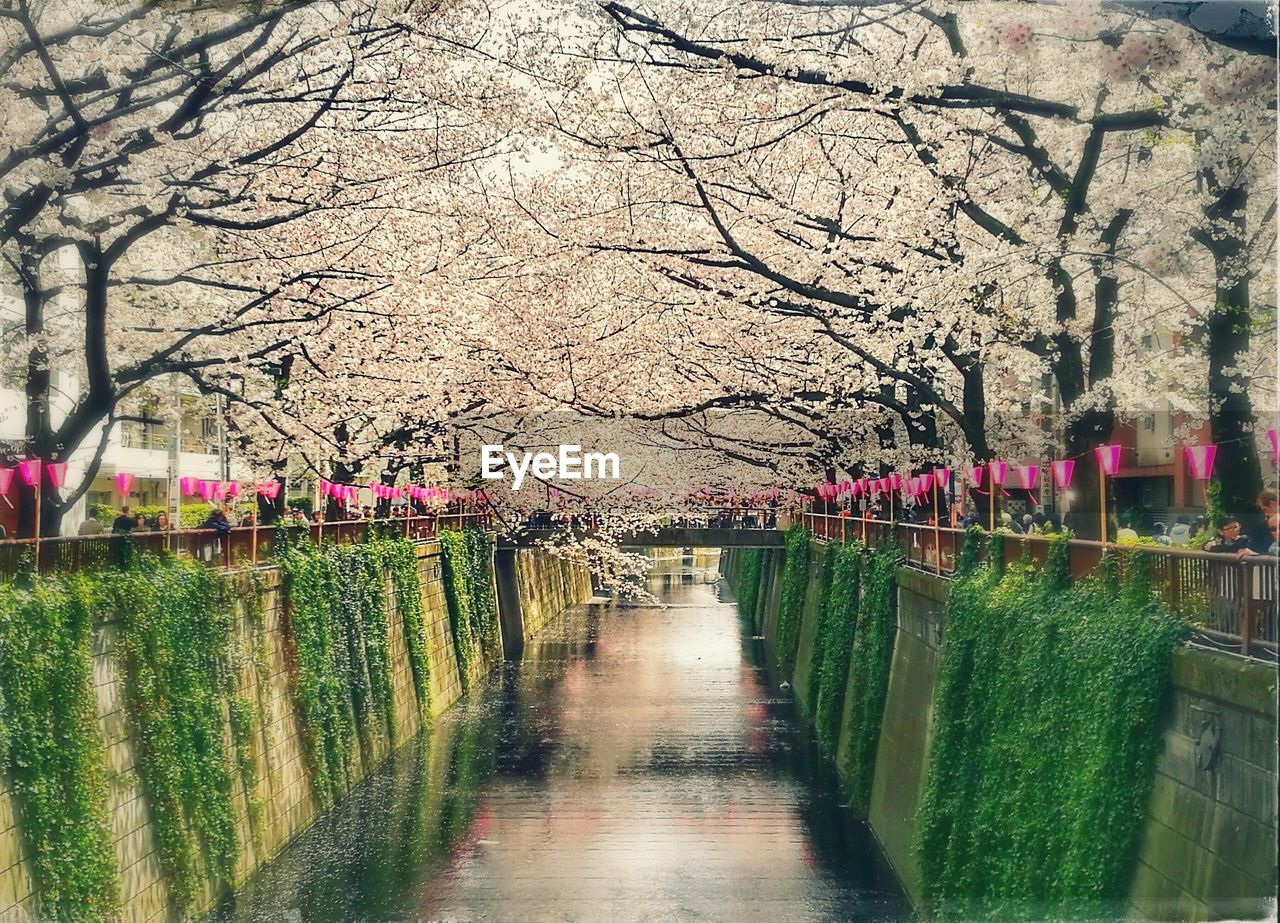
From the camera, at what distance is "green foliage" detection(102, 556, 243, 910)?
14.3 meters

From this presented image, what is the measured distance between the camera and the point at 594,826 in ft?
71.1

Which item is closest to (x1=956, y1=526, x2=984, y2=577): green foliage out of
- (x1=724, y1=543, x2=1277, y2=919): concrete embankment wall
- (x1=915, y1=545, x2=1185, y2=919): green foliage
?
(x1=915, y1=545, x2=1185, y2=919): green foliage

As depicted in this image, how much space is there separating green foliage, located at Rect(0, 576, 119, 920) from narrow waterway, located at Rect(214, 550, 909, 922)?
4.01 meters

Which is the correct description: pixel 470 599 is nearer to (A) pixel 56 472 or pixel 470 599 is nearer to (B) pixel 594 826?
(B) pixel 594 826

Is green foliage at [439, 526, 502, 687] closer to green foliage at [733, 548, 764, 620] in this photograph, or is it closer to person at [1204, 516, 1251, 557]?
green foliage at [733, 548, 764, 620]

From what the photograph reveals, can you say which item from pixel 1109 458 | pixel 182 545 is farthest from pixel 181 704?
pixel 1109 458

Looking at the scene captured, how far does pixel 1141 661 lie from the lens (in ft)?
30.8

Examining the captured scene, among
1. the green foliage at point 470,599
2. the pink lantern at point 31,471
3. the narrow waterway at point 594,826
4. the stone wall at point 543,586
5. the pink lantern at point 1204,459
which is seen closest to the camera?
the pink lantern at point 1204,459

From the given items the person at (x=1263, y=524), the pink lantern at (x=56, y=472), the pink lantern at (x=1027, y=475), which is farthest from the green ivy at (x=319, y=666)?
the person at (x=1263, y=524)

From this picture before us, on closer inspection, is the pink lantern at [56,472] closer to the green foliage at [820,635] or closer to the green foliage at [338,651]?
the green foliage at [338,651]

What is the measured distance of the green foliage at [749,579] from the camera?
186 ft

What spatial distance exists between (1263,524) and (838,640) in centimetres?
1500

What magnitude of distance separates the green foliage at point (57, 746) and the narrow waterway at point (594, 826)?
4.01 meters
